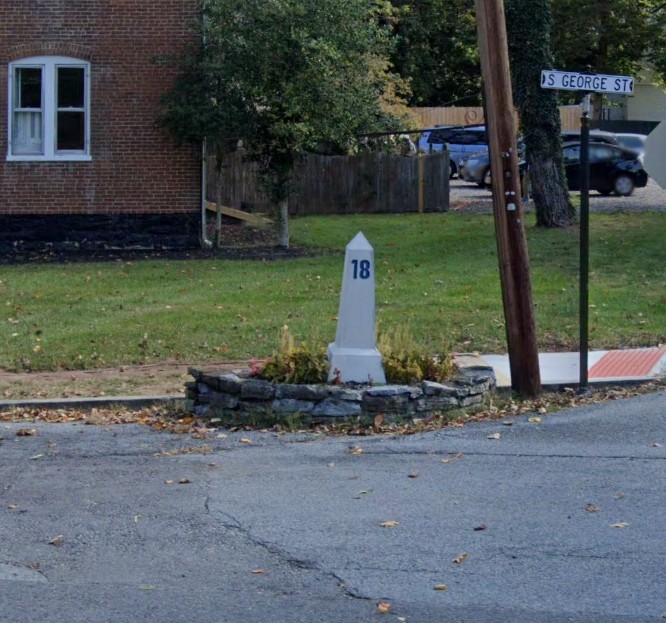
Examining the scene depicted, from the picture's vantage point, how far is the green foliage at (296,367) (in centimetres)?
952

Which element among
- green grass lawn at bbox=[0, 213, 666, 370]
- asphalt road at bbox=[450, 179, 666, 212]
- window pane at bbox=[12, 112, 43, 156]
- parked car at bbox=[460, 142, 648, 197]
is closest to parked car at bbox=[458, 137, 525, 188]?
asphalt road at bbox=[450, 179, 666, 212]

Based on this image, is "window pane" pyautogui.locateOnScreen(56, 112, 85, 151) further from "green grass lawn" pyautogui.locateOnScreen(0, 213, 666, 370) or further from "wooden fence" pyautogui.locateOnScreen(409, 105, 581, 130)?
"wooden fence" pyautogui.locateOnScreen(409, 105, 581, 130)

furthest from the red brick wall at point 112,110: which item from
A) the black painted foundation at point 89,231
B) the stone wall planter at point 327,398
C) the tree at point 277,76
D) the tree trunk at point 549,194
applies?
the stone wall planter at point 327,398

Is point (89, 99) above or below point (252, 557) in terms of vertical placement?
above

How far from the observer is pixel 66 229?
69.6 ft

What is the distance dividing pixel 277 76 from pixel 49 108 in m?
4.33

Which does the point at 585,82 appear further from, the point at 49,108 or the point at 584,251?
the point at 49,108

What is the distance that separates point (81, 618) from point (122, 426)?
4361 millimetres

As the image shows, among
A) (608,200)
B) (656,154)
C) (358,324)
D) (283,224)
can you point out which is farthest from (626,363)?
(608,200)

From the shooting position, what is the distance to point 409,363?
9664 millimetres

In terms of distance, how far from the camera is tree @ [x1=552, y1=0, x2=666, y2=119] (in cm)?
4259

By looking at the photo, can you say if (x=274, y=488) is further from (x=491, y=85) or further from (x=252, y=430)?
(x=491, y=85)

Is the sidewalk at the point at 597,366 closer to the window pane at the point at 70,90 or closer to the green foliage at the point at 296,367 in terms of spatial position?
the green foliage at the point at 296,367

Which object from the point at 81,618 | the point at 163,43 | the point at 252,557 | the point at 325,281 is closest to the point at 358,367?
the point at 252,557
